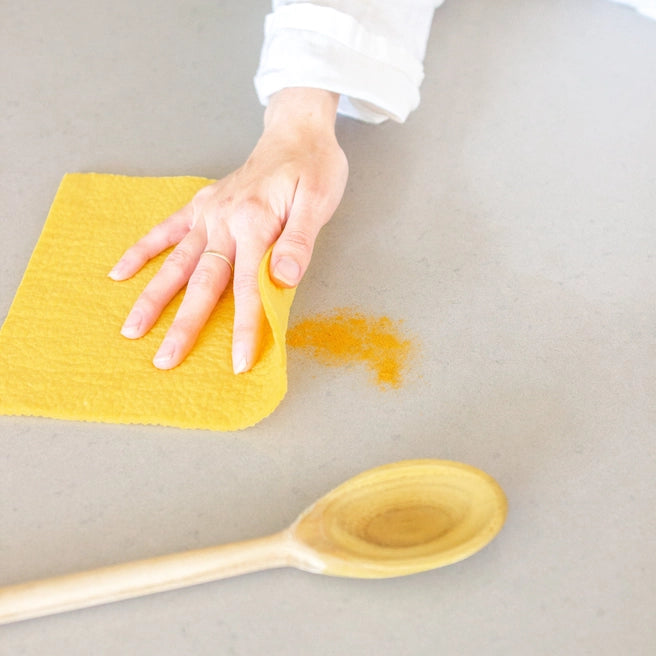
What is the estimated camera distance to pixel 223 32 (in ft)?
3.31

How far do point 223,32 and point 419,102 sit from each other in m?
0.30

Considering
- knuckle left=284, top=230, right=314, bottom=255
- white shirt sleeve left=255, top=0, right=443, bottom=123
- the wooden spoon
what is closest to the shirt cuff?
white shirt sleeve left=255, top=0, right=443, bottom=123

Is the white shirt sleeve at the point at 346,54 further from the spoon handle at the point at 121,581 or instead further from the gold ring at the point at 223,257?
the spoon handle at the point at 121,581

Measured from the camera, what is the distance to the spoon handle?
50 centimetres

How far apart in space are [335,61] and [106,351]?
1.24ft

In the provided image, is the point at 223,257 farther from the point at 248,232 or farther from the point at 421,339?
the point at 421,339

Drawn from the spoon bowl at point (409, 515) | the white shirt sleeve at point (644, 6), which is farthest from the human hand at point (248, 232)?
the white shirt sleeve at point (644, 6)

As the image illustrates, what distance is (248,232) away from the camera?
27.3 inches

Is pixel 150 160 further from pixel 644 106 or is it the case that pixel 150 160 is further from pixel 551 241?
pixel 644 106

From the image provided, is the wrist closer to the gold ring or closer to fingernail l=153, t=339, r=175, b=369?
the gold ring

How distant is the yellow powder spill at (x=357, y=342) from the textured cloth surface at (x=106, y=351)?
36 mm

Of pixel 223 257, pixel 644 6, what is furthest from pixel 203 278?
pixel 644 6

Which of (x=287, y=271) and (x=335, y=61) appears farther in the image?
(x=335, y=61)

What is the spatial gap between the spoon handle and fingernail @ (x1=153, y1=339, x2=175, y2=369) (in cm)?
17
